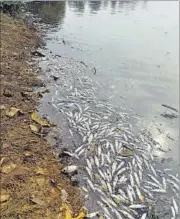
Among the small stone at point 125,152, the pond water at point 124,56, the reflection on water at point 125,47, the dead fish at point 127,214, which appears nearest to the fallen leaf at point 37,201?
the dead fish at point 127,214

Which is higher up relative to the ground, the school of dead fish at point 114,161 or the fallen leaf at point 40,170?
the fallen leaf at point 40,170

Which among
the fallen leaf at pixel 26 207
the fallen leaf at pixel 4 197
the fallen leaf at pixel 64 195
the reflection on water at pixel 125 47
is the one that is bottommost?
the reflection on water at pixel 125 47

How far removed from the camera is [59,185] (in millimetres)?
7629

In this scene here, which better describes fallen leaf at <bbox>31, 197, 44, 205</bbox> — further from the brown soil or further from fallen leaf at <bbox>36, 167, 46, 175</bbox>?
fallen leaf at <bbox>36, 167, 46, 175</bbox>

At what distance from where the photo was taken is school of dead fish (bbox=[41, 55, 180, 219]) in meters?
7.54

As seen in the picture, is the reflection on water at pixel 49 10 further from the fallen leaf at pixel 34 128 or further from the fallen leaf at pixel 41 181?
the fallen leaf at pixel 41 181

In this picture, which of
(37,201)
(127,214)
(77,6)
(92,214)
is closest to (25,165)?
(37,201)

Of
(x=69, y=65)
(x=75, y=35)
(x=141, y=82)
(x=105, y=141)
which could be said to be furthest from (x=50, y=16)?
(x=105, y=141)

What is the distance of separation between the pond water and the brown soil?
1.21m

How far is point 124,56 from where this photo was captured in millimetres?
18766

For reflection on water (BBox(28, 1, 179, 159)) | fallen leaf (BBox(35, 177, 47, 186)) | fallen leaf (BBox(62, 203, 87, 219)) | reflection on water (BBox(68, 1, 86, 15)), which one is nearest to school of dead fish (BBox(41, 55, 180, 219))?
fallen leaf (BBox(62, 203, 87, 219))

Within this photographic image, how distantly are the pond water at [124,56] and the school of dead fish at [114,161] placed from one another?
1.28ft

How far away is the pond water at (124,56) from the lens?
485 inches

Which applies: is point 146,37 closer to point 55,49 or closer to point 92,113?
point 55,49
